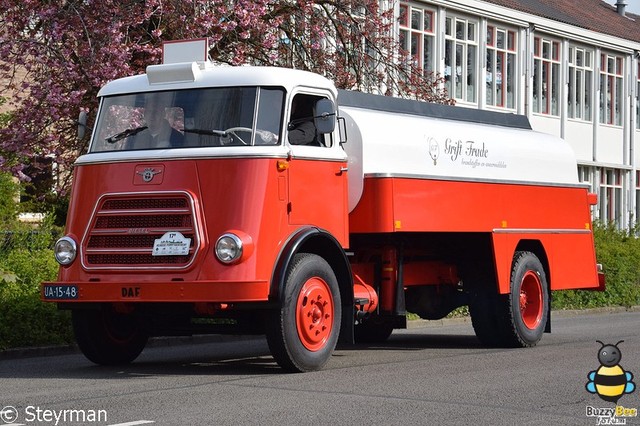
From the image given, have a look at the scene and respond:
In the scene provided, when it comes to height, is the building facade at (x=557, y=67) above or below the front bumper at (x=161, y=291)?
above

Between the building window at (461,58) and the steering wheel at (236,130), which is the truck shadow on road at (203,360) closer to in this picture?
the steering wheel at (236,130)

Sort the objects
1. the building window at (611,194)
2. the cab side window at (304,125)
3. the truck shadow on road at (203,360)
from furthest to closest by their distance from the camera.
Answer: the building window at (611,194) < the cab side window at (304,125) < the truck shadow on road at (203,360)

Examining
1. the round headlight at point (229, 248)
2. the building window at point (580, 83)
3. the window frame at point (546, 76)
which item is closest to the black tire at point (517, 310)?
the round headlight at point (229, 248)

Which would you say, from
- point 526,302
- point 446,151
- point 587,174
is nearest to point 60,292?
point 446,151

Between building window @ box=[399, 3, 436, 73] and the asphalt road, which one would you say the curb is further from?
building window @ box=[399, 3, 436, 73]

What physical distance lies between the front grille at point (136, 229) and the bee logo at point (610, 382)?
3.77 meters

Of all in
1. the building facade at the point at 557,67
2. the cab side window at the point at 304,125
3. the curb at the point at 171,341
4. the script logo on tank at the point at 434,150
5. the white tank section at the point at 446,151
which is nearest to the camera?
the cab side window at the point at 304,125

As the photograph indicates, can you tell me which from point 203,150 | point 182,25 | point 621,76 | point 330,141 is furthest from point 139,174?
point 621,76

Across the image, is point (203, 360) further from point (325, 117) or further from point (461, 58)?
point (461, 58)

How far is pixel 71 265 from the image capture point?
1299 cm

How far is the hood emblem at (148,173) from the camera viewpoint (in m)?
12.8

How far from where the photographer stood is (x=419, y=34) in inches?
1485

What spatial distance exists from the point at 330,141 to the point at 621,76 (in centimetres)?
3626

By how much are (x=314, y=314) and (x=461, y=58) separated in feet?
91.1
